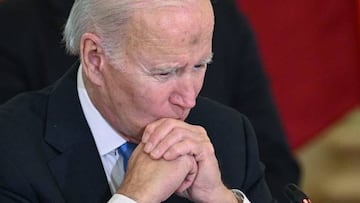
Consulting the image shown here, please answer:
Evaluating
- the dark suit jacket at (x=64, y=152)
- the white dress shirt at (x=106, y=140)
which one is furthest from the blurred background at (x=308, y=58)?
the white dress shirt at (x=106, y=140)

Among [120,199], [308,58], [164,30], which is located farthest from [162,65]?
[308,58]

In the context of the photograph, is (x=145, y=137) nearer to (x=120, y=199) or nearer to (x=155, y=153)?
(x=155, y=153)

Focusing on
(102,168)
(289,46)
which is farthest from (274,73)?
(102,168)

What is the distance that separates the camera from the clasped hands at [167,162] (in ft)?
7.28

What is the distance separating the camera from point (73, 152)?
2.36 m

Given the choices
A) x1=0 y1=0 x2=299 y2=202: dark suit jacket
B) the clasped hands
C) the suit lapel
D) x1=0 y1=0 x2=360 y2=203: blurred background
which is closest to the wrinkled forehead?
the clasped hands

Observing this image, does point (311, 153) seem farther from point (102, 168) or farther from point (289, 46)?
point (102, 168)

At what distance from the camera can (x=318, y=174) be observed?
5.15 meters

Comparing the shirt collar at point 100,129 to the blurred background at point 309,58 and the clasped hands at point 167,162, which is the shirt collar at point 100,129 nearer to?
the clasped hands at point 167,162

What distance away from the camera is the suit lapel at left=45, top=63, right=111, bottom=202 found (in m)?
2.33

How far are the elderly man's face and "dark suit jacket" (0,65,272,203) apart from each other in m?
0.14

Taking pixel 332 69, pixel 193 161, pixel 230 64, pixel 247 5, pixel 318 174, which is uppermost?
pixel 193 161

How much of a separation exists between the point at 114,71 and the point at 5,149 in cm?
28

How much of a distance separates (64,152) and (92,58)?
0.22 metres
